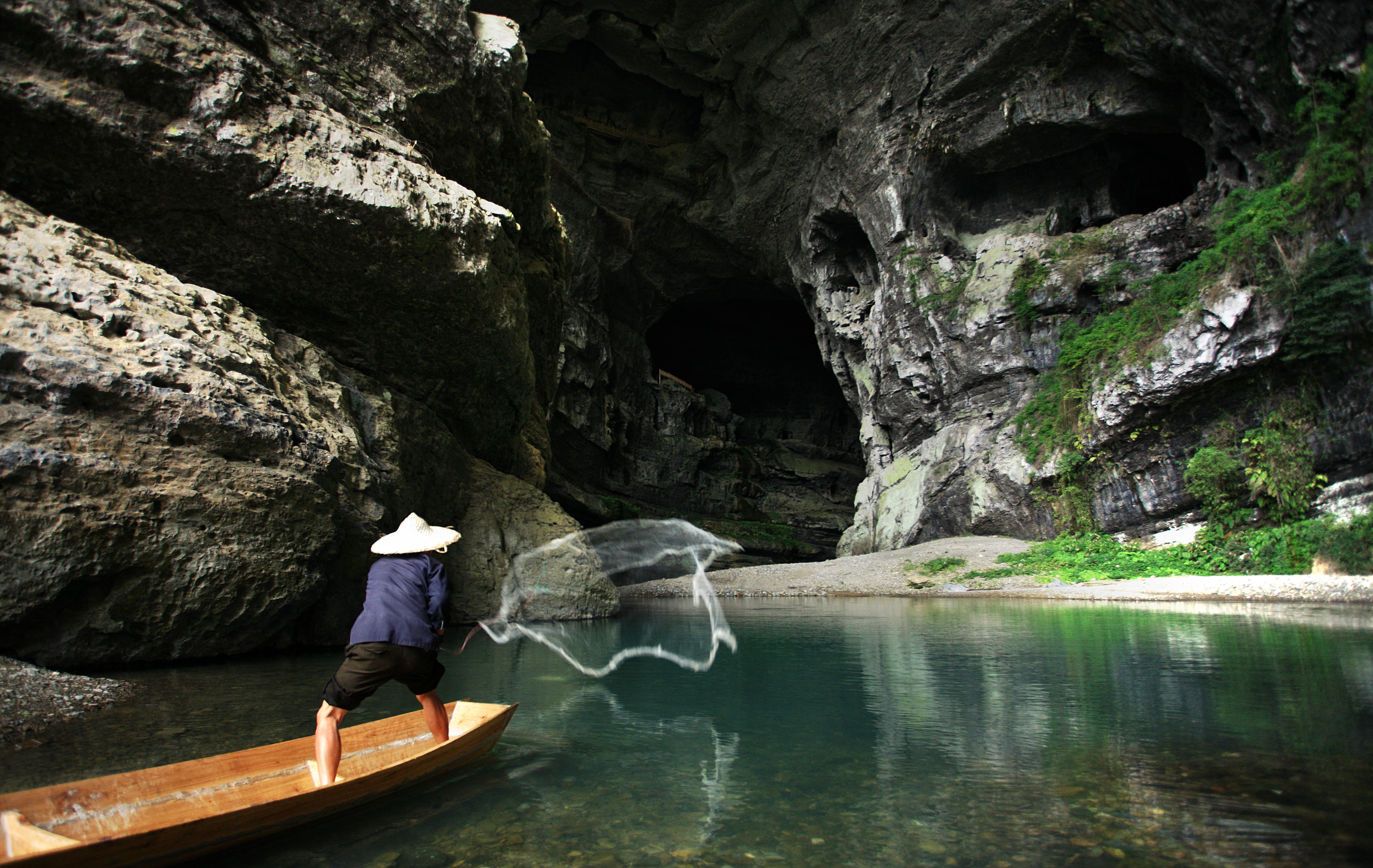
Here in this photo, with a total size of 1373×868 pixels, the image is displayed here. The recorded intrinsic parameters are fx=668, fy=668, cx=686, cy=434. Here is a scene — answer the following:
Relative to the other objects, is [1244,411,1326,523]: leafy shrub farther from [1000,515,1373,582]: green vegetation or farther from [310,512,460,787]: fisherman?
[310,512,460,787]: fisherman

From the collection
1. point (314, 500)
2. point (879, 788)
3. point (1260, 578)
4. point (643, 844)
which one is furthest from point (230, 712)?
point (1260, 578)

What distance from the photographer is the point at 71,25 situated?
706cm

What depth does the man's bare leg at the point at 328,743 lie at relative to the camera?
3.09 meters

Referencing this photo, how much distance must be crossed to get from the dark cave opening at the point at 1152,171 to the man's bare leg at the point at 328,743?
27.6m

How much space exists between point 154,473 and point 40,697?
216 cm

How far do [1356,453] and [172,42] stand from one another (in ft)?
68.0

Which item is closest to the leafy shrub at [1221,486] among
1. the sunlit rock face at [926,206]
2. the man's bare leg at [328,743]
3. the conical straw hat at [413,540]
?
the sunlit rock face at [926,206]

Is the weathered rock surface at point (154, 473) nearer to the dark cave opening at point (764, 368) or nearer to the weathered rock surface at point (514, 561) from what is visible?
the weathered rock surface at point (514, 561)

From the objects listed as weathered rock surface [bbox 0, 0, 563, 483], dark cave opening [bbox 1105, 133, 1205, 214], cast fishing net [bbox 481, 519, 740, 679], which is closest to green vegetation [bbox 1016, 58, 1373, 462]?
dark cave opening [bbox 1105, 133, 1205, 214]

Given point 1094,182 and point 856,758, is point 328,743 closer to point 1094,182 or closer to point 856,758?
point 856,758

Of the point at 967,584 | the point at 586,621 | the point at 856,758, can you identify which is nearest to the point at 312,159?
the point at 586,621

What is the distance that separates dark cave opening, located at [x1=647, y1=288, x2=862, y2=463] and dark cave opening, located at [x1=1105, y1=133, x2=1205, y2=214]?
19695 mm

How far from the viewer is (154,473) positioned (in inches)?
242

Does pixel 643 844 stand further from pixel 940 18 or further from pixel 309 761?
pixel 940 18
